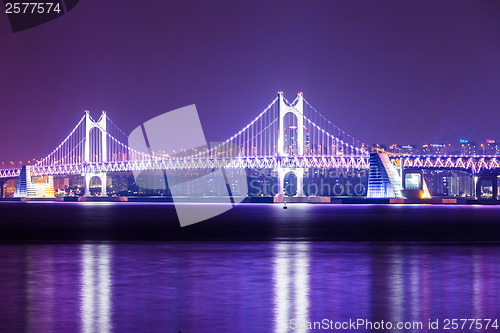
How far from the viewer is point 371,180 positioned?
94.1m

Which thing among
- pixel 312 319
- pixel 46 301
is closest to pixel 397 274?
pixel 312 319

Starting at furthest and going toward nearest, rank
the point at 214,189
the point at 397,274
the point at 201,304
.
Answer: the point at 214,189 < the point at 397,274 < the point at 201,304

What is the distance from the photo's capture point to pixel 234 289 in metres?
10.5

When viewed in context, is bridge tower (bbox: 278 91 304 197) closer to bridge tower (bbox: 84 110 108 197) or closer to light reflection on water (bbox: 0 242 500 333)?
bridge tower (bbox: 84 110 108 197)

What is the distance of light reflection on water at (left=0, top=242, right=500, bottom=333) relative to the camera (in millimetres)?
8039

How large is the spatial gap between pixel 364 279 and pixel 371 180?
273 feet

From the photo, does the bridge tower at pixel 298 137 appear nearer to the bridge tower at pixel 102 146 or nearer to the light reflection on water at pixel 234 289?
the bridge tower at pixel 102 146

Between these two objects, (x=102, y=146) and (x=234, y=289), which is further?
(x=102, y=146)

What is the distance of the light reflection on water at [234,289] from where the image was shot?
8039 mm

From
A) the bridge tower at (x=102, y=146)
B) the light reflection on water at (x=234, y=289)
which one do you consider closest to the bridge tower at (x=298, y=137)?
the bridge tower at (x=102, y=146)

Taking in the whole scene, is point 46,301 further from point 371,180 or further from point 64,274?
point 371,180

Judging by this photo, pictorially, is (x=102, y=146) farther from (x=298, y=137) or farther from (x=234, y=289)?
(x=234, y=289)

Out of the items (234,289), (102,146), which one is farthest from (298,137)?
(234,289)

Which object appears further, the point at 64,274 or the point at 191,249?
the point at 191,249
